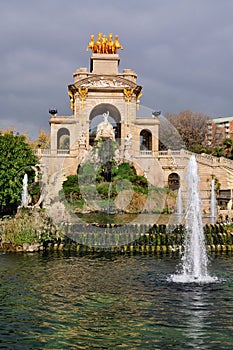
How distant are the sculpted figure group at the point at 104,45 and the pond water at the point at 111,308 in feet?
119

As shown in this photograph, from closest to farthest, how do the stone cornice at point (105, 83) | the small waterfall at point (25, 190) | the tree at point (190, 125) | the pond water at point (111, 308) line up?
the pond water at point (111, 308) → the small waterfall at point (25, 190) → the stone cornice at point (105, 83) → the tree at point (190, 125)

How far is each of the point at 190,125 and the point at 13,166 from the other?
33695mm

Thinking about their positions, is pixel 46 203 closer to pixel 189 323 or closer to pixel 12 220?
pixel 12 220

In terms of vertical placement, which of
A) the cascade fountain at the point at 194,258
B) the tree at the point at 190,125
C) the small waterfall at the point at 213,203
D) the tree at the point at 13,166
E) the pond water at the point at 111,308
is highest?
the tree at the point at 190,125

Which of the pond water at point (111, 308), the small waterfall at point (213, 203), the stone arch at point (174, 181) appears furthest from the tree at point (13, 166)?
the stone arch at point (174, 181)

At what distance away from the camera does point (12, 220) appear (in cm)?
1850

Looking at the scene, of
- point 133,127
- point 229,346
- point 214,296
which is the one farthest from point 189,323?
point 133,127

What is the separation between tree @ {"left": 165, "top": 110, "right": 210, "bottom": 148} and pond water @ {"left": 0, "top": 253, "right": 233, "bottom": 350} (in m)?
41.1

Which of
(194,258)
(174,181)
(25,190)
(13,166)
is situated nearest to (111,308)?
(194,258)

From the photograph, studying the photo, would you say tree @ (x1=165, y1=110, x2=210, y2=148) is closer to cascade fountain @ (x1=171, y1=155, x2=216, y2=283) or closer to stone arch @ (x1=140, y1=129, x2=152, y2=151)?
stone arch @ (x1=140, y1=129, x2=152, y2=151)

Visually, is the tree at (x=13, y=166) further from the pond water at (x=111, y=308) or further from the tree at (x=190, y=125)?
the tree at (x=190, y=125)

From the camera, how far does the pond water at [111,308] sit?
785cm

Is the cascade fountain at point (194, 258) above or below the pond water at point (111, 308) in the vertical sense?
above

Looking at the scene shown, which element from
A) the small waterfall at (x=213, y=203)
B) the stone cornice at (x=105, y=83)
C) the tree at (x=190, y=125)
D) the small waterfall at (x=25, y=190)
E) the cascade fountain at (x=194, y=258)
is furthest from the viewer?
the tree at (x=190, y=125)
